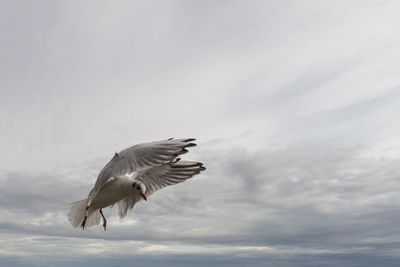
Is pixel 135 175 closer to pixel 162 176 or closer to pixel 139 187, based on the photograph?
pixel 162 176

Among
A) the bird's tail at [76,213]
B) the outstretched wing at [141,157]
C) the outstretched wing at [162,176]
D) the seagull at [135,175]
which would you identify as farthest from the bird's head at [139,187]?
the bird's tail at [76,213]

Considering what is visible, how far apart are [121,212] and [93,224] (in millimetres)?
1239

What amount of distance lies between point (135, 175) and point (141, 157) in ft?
13.3

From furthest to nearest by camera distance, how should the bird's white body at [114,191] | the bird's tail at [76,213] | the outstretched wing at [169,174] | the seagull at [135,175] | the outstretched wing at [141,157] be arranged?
1. the bird's tail at [76,213]
2. the outstretched wing at [169,174]
3. the bird's white body at [114,191]
4. the seagull at [135,175]
5. the outstretched wing at [141,157]

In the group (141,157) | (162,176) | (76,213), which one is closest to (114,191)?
(141,157)

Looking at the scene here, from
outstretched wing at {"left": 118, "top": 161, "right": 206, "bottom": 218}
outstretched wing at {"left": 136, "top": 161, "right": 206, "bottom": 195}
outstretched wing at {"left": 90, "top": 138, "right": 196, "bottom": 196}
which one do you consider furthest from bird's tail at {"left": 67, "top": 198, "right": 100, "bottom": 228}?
outstretched wing at {"left": 90, "top": 138, "right": 196, "bottom": 196}

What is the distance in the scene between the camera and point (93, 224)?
13086 millimetres

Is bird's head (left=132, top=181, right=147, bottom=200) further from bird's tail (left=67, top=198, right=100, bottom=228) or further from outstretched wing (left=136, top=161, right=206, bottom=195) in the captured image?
bird's tail (left=67, top=198, right=100, bottom=228)

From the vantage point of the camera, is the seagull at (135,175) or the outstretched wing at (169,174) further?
the outstretched wing at (169,174)

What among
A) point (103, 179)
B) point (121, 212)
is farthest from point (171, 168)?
point (103, 179)

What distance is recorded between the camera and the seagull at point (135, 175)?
8750mm

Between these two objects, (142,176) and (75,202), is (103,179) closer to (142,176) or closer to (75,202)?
(142,176)

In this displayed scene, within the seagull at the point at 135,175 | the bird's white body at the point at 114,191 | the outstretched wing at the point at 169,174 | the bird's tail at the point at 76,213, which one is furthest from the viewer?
the bird's tail at the point at 76,213

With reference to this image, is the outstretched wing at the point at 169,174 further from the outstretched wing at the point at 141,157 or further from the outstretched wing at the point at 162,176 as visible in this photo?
the outstretched wing at the point at 141,157
